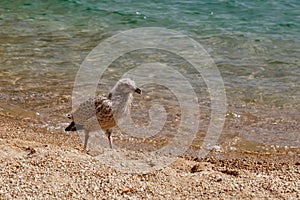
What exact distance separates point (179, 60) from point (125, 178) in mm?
7544

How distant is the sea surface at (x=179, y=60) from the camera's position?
A: 10.2 m

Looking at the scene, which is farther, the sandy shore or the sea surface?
the sea surface

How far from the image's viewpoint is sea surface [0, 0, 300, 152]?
10.2 meters

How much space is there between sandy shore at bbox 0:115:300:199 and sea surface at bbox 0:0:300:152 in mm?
1615

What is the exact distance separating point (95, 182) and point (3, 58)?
26.1 feet

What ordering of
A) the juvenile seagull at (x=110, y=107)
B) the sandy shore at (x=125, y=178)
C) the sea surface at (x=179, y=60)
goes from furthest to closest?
the sea surface at (x=179, y=60) < the juvenile seagull at (x=110, y=107) < the sandy shore at (x=125, y=178)

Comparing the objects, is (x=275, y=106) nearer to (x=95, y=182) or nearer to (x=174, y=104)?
(x=174, y=104)

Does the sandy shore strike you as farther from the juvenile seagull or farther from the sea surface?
the sea surface

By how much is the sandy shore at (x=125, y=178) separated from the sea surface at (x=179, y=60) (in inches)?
63.6

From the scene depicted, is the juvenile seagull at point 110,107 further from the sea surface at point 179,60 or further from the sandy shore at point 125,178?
the sea surface at point 179,60

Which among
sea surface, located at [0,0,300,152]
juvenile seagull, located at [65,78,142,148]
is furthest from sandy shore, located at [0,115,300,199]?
sea surface, located at [0,0,300,152]

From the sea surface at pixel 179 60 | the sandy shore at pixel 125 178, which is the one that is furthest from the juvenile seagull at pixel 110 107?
the sea surface at pixel 179 60

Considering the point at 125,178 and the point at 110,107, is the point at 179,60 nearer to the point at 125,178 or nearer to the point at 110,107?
the point at 110,107

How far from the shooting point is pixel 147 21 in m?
18.0
